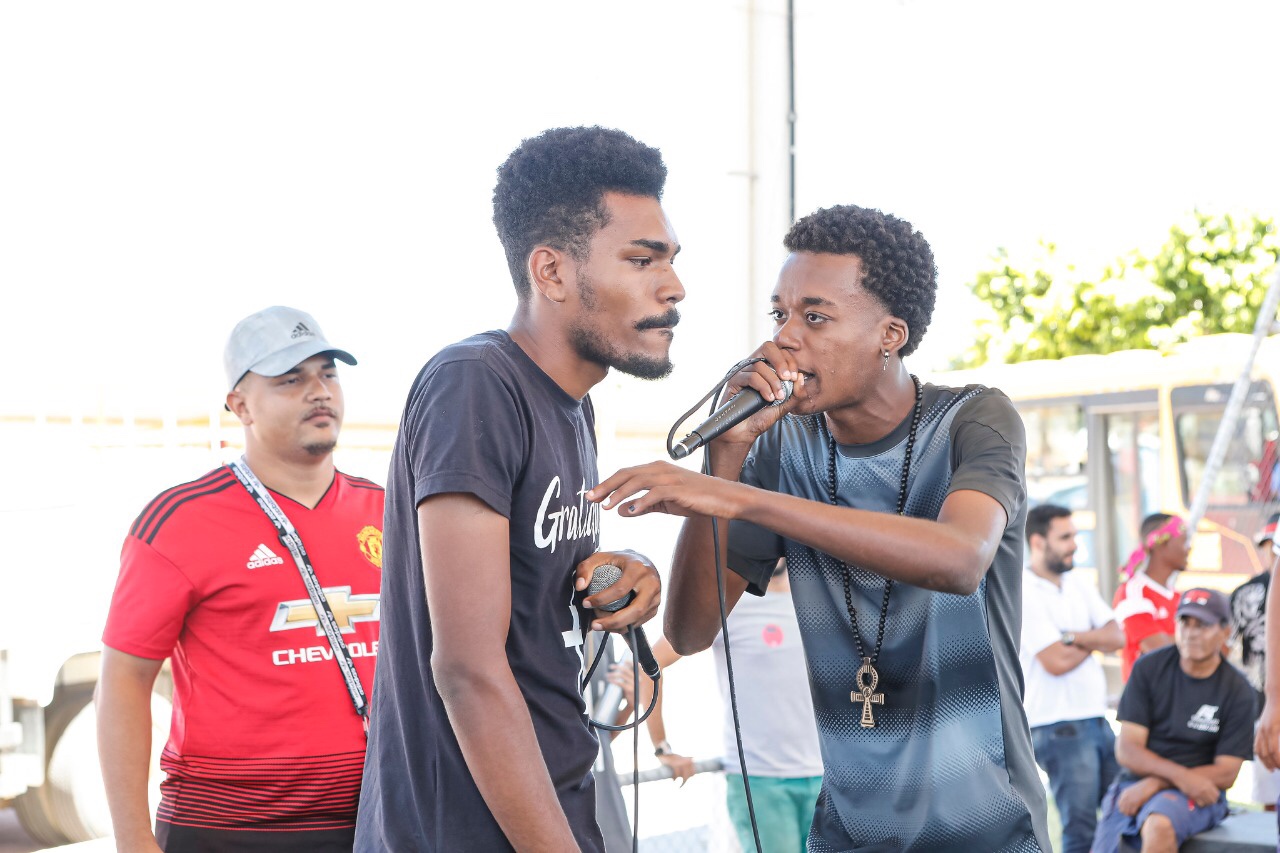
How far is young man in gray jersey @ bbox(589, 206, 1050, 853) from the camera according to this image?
7.70 feet

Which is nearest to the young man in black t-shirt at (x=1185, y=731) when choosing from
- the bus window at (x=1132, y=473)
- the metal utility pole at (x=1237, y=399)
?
the metal utility pole at (x=1237, y=399)

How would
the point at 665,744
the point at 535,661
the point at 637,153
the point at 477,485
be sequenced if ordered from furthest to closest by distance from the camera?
the point at 665,744
the point at 637,153
the point at 535,661
the point at 477,485

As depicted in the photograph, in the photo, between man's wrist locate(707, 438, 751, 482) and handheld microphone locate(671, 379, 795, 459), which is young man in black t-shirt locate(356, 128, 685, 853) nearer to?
handheld microphone locate(671, 379, 795, 459)

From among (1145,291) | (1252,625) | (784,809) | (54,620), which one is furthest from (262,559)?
(1145,291)

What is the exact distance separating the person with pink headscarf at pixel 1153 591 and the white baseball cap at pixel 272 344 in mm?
5436

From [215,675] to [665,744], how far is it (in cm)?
263

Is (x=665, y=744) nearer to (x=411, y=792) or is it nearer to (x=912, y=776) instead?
(x=912, y=776)

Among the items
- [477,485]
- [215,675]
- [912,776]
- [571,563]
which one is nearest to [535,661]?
[571,563]

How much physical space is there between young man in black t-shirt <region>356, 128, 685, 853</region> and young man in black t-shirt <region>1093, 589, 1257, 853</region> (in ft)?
15.0

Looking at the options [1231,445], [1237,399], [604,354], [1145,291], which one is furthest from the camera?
[1145,291]

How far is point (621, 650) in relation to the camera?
17.6 ft

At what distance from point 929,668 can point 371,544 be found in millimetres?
1454

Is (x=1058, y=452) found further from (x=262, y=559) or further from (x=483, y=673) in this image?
(x=483, y=673)

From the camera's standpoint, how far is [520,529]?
6.34 ft
